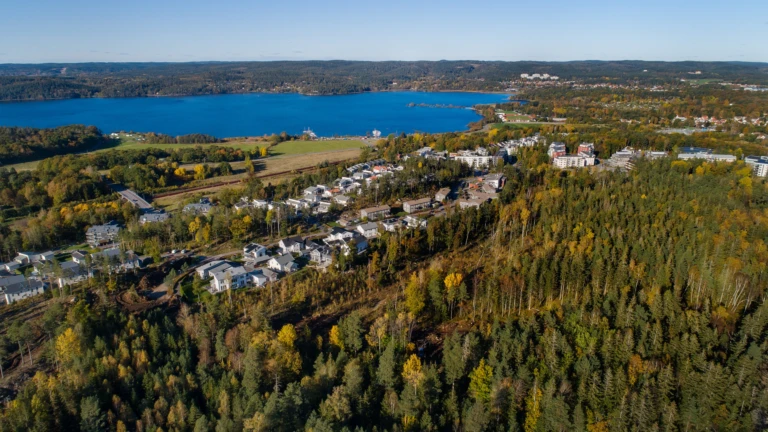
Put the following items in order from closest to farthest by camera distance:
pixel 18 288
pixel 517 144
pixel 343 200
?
pixel 18 288 < pixel 343 200 < pixel 517 144

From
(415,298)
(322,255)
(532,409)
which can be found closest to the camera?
(532,409)


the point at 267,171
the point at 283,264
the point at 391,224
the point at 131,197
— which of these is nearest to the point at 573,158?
the point at 391,224

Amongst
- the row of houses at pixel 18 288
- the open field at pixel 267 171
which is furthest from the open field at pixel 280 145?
the row of houses at pixel 18 288

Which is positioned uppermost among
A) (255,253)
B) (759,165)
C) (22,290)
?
(759,165)

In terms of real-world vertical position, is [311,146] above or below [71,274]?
above

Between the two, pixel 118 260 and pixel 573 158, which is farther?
pixel 573 158

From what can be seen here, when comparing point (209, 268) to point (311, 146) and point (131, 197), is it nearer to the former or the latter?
point (131, 197)

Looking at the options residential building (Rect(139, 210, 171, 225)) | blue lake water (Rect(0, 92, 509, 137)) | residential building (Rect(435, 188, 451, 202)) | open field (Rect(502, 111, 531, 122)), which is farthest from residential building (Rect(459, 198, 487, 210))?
open field (Rect(502, 111, 531, 122))
